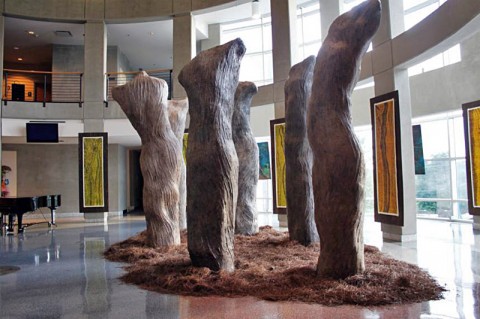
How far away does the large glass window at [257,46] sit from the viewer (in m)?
15.2

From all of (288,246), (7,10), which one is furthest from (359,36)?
(7,10)

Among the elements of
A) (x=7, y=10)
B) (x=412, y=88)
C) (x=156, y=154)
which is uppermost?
(x=7, y=10)

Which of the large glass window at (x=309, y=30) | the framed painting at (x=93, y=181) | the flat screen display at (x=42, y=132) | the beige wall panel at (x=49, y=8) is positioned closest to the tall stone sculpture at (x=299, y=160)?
the framed painting at (x=93, y=181)

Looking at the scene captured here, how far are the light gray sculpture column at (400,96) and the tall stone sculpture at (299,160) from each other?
1870 millimetres

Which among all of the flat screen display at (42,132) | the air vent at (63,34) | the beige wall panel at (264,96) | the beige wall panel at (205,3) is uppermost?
the beige wall panel at (205,3)

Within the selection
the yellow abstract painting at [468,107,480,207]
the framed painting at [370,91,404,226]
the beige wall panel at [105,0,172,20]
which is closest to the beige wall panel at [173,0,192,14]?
the beige wall panel at [105,0,172,20]

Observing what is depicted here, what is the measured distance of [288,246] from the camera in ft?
18.4

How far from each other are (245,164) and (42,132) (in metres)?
7.60

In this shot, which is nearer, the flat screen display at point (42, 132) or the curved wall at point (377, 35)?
the curved wall at point (377, 35)

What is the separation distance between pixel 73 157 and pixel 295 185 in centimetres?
1080

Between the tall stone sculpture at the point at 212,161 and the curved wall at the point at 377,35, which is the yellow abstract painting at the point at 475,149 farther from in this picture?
the tall stone sculpture at the point at 212,161

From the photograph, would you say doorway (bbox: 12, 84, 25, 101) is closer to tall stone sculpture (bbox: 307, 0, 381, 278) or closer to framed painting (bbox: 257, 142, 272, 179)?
framed painting (bbox: 257, 142, 272, 179)

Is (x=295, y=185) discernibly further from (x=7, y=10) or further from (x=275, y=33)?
(x=7, y=10)

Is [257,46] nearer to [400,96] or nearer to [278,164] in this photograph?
[278,164]
